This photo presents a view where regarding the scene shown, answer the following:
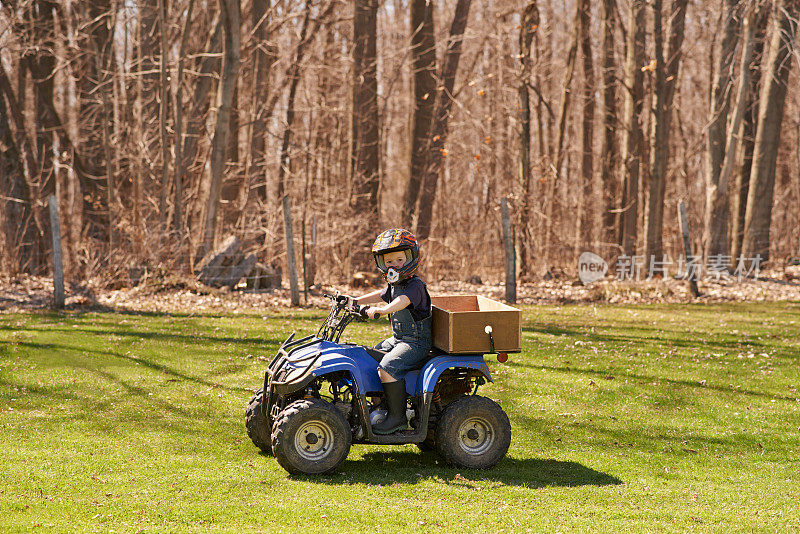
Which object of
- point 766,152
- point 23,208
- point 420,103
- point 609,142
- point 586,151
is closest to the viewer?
point 23,208

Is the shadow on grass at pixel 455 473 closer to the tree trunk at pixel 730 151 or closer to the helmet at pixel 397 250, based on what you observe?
the helmet at pixel 397 250

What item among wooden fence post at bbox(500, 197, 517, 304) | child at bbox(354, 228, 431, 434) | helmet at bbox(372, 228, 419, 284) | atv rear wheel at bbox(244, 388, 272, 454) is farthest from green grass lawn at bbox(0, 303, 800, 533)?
wooden fence post at bbox(500, 197, 517, 304)

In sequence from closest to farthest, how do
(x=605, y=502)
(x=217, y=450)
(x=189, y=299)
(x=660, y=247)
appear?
1. (x=605, y=502)
2. (x=217, y=450)
3. (x=189, y=299)
4. (x=660, y=247)

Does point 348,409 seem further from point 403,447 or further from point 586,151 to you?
point 586,151

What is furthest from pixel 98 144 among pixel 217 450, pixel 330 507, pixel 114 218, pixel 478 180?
pixel 330 507

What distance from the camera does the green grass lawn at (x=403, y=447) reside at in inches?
203

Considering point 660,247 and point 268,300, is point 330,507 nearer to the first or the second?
point 268,300

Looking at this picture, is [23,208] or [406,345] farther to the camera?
[23,208]

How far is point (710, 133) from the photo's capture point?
20453 mm

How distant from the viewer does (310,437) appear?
5891mm

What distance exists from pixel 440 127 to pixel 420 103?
3.69 ft

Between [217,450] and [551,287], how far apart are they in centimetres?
1231

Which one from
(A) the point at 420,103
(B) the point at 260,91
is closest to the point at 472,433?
(A) the point at 420,103

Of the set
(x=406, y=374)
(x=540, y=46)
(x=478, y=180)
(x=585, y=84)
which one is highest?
(x=540, y=46)
